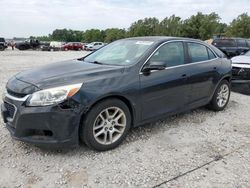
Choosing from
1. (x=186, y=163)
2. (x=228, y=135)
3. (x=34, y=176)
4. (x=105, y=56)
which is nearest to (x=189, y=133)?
(x=228, y=135)

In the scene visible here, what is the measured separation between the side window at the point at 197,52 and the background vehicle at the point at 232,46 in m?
10.8

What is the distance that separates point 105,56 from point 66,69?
0.92m

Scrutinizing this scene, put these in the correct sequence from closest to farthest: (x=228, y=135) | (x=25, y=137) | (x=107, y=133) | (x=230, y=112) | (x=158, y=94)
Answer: (x=25, y=137), (x=107, y=133), (x=158, y=94), (x=228, y=135), (x=230, y=112)

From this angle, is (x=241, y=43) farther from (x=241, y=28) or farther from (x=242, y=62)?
(x=241, y=28)

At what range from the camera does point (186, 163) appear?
3633mm

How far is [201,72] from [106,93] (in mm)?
2212

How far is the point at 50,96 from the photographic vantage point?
342 cm

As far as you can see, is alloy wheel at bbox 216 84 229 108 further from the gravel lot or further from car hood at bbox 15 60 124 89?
car hood at bbox 15 60 124 89

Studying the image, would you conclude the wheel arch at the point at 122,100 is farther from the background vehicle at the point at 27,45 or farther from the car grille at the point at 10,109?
the background vehicle at the point at 27,45

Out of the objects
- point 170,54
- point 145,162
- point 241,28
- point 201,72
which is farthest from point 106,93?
point 241,28

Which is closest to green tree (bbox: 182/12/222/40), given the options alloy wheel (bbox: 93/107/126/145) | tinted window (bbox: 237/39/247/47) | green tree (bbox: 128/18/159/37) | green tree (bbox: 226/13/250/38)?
green tree (bbox: 226/13/250/38)

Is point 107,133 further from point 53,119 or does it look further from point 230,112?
point 230,112

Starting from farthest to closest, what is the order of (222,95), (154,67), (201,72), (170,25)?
1. (170,25)
2. (222,95)
3. (201,72)
4. (154,67)

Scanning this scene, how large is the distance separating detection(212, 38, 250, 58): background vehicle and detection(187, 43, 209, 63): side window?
1081cm
